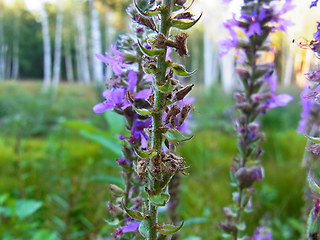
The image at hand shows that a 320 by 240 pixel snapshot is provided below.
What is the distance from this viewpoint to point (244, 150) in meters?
1.38

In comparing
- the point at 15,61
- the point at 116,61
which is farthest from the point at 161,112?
the point at 15,61

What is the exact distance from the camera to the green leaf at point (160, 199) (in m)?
0.58

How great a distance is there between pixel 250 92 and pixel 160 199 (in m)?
0.97

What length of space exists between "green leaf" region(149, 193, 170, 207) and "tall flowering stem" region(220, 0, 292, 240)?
0.75 m

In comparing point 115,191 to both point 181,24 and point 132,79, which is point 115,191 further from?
point 181,24

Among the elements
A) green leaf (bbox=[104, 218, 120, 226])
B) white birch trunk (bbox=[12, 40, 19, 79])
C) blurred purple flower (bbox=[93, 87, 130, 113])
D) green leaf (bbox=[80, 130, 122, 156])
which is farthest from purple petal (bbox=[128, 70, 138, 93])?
white birch trunk (bbox=[12, 40, 19, 79])

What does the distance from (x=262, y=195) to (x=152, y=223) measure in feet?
9.53

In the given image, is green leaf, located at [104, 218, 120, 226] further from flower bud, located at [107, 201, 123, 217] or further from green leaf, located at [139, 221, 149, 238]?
green leaf, located at [139, 221, 149, 238]

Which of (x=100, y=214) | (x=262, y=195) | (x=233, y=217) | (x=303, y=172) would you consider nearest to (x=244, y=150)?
(x=233, y=217)

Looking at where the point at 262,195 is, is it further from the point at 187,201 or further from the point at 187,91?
the point at 187,91

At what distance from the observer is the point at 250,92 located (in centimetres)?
144

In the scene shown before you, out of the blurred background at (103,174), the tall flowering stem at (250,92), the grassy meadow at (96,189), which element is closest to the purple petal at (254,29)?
the tall flowering stem at (250,92)

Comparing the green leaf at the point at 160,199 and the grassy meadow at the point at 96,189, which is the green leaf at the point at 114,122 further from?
the green leaf at the point at 160,199

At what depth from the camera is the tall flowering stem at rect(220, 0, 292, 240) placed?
1.30 metres
